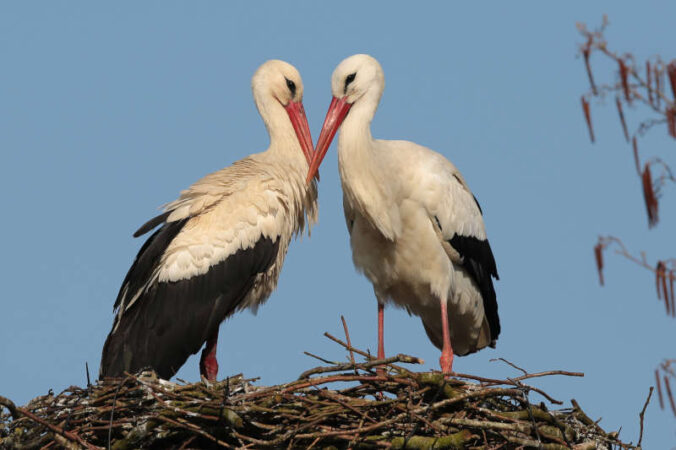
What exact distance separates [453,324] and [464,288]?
42 centimetres

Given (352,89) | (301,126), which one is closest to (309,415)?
(352,89)

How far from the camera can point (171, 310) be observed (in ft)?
26.2

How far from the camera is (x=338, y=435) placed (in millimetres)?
6152

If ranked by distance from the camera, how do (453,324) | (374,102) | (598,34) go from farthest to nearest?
(453,324) < (374,102) < (598,34)

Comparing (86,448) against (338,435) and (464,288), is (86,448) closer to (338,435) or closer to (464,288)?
(338,435)

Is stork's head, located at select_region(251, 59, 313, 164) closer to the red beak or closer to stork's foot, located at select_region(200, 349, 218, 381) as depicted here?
the red beak

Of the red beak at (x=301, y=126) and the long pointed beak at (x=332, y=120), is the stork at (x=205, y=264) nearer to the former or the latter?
the red beak at (x=301, y=126)

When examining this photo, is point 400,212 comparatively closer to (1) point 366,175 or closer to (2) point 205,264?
(1) point 366,175

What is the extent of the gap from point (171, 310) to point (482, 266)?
2163 mm

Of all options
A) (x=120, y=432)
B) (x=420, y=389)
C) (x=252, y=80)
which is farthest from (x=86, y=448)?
(x=252, y=80)

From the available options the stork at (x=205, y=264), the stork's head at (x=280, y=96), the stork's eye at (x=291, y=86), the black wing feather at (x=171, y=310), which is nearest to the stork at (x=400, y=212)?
the stork at (x=205, y=264)

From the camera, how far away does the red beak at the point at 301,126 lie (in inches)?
350

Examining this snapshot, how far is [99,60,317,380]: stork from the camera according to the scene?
7.93 metres

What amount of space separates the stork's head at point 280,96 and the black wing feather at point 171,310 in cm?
113
